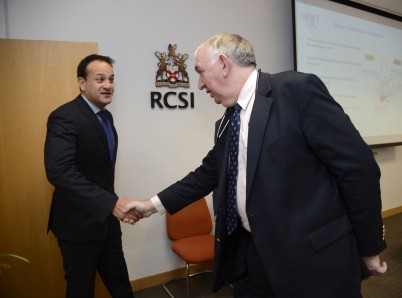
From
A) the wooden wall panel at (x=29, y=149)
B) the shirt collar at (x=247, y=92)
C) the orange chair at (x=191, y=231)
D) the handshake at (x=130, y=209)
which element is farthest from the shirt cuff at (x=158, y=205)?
the wooden wall panel at (x=29, y=149)

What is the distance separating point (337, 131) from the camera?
111cm

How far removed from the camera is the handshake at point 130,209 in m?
1.75

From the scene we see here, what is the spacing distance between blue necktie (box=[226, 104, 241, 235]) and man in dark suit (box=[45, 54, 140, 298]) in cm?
71

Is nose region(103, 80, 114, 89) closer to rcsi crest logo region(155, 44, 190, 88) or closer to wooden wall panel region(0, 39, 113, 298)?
wooden wall panel region(0, 39, 113, 298)

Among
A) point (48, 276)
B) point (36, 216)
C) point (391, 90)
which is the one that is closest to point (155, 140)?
point (36, 216)

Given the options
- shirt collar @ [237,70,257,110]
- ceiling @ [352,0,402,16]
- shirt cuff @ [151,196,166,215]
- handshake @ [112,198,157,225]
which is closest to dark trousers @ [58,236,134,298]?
handshake @ [112,198,157,225]

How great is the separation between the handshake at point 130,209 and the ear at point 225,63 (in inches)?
Answer: 36.5

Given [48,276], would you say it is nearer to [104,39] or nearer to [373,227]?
[104,39]

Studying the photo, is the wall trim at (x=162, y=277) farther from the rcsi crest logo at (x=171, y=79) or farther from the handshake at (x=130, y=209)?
the rcsi crest logo at (x=171, y=79)

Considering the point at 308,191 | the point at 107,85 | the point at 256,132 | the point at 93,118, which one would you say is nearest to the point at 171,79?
the point at 107,85

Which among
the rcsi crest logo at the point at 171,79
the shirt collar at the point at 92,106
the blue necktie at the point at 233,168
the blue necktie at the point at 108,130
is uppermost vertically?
the rcsi crest logo at the point at 171,79

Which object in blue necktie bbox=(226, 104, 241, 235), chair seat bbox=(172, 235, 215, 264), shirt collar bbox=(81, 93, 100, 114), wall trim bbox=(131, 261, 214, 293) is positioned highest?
shirt collar bbox=(81, 93, 100, 114)

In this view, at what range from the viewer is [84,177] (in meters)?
1.74

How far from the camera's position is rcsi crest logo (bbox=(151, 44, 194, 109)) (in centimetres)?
272
